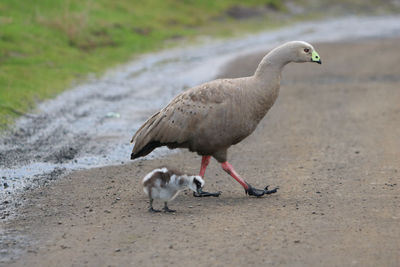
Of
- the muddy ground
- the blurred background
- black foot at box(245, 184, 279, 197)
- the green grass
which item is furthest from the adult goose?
the green grass

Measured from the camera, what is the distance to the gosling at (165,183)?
6957 mm

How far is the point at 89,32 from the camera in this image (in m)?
22.7

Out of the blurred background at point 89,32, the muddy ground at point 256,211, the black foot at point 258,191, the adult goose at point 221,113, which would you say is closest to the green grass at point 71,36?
the blurred background at point 89,32

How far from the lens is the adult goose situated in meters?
7.47

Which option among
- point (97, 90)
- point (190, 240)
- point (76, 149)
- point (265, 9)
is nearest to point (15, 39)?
point (97, 90)

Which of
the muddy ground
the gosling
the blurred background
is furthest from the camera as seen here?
the blurred background

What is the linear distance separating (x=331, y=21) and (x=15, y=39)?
871 inches

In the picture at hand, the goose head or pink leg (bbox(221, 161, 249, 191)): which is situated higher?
the goose head

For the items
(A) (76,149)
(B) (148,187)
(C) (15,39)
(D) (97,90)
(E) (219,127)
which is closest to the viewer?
(B) (148,187)

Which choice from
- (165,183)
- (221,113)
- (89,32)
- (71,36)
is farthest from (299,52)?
(89,32)

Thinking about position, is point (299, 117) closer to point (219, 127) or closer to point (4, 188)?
point (219, 127)

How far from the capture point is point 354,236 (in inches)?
240

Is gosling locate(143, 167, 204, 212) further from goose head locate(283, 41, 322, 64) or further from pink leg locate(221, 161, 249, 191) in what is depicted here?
goose head locate(283, 41, 322, 64)

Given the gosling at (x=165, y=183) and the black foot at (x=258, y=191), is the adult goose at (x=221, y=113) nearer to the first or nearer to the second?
the black foot at (x=258, y=191)
